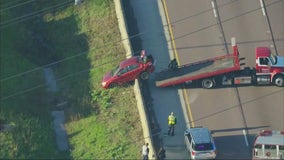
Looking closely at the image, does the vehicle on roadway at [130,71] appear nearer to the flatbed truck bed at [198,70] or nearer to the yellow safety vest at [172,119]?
the flatbed truck bed at [198,70]

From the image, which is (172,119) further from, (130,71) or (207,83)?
(130,71)

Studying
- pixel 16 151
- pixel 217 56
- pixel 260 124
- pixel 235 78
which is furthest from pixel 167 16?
pixel 16 151

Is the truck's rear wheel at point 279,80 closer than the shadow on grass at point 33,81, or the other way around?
the shadow on grass at point 33,81

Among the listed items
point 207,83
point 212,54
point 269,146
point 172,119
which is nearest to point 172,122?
point 172,119

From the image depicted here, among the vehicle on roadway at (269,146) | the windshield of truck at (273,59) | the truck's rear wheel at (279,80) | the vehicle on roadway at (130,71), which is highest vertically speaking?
the vehicle on roadway at (130,71)

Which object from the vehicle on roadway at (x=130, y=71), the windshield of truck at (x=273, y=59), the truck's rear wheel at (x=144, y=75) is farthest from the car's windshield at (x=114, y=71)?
the windshield of truck at (x=273, y=59)

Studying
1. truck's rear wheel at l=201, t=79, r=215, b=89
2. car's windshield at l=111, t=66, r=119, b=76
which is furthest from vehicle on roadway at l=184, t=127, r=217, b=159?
car's windshield at l=111, t=66, r=119, b=76

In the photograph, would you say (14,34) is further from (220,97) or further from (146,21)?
(220,97)
